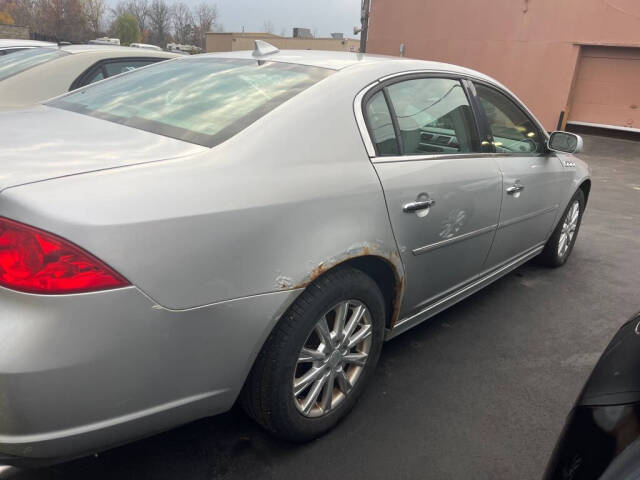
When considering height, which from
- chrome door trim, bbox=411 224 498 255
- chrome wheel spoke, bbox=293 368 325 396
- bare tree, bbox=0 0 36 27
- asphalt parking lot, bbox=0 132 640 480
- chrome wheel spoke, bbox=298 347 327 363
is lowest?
asphalt parking lot, bbox=0 132 640 480

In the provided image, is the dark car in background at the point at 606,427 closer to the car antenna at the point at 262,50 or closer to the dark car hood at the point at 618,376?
the dark car hood at the point at 618,376

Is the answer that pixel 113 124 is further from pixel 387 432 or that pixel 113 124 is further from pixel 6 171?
pixel 387 432

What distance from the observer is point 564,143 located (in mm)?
3764

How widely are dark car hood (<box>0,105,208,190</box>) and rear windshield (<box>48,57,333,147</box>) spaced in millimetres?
102

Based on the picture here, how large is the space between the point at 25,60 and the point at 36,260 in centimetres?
437

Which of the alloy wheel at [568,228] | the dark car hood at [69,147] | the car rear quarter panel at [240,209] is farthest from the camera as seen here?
the alloy wheel at [568,228]

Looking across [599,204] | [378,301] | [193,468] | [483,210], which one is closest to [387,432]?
[378,301]

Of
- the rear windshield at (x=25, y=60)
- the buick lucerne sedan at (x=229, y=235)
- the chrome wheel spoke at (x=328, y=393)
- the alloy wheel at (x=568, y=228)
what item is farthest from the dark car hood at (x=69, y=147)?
the alloy wheel at (x=568, y=228)

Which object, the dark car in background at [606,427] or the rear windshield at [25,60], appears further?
the rear windshield at [25,60]

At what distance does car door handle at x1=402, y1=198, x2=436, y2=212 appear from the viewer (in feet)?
7.84

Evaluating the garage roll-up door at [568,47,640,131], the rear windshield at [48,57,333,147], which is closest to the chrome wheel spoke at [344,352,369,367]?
the rear windshield at [48,57,333,147]

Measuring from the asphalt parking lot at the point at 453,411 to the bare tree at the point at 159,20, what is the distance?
272 feet

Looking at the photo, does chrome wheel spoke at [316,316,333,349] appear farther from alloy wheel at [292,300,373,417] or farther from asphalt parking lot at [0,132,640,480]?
asphalt parking lot at [0,132,640,480]

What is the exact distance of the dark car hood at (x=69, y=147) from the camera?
1.59 metres
